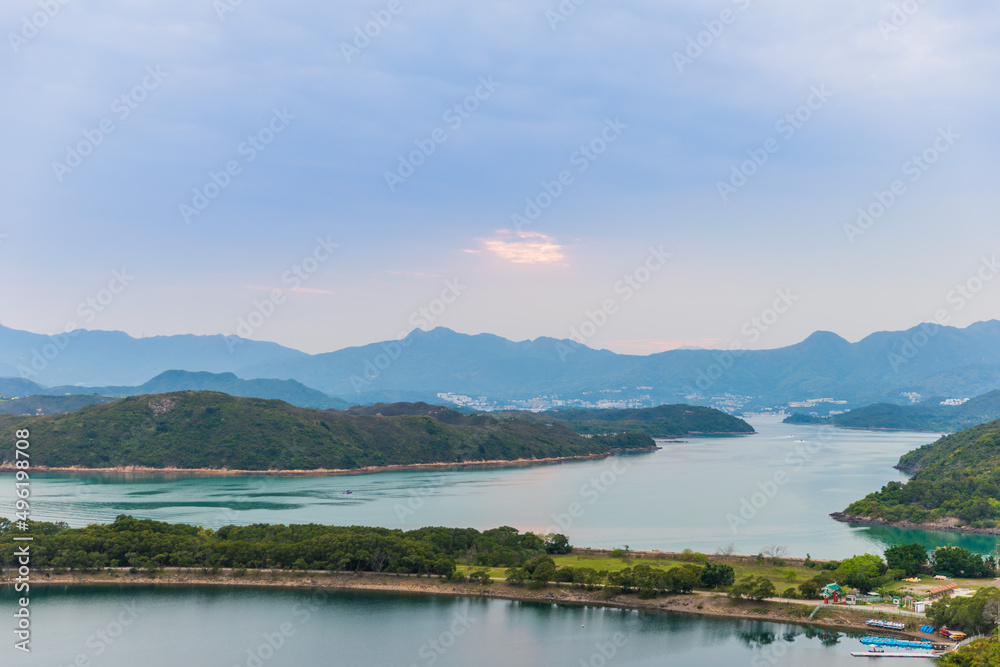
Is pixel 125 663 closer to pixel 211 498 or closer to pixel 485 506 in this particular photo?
pixel 485 506

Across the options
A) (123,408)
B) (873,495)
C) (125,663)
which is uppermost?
(123,408)

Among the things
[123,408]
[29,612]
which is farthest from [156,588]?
[123,408]

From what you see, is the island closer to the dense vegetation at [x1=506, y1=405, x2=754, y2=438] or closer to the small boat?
the small boat

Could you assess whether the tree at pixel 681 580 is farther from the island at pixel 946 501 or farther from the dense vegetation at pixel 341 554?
the island at pixel 946 501
